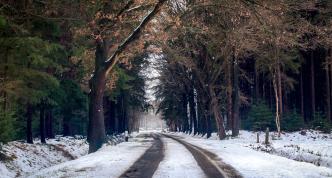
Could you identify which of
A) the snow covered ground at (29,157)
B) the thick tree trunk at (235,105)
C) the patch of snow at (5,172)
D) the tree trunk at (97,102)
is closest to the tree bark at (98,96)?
the tree trunk at (97,102)

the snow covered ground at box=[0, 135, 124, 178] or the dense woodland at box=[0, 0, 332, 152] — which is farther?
the snow covered ground at box=[0, 135, 124, 178]

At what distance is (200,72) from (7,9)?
88.6 ft

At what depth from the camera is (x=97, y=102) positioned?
70.8ft

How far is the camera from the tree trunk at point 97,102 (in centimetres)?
2125

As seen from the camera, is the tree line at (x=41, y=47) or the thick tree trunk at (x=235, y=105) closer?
the tree line at (x=41, y=47)

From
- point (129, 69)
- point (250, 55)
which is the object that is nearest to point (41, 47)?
point (129, 69)

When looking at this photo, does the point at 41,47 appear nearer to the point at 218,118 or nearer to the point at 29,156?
the point at 29,156

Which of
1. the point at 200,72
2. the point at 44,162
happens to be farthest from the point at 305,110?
the point at 44,162

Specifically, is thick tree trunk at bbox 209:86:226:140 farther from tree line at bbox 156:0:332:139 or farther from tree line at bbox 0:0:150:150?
tree line at bbox 0:0:150:150

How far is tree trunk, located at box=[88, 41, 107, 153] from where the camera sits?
2125cm

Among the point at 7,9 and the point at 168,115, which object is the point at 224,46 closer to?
the point at 7,9

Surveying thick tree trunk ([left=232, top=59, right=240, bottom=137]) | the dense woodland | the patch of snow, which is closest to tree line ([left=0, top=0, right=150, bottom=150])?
the dense woodland

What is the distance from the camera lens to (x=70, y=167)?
40.5 feet

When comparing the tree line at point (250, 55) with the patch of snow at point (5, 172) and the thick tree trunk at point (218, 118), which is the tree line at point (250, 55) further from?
the patch of snow at point (5, 172)
